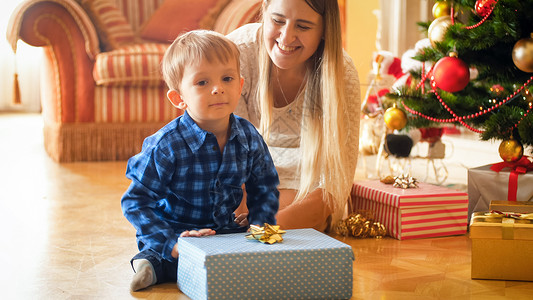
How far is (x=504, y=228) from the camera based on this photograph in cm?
134

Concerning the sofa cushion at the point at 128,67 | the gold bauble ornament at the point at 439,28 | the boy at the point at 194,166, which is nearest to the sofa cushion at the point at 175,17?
the sofa cushion at the point at 128,67

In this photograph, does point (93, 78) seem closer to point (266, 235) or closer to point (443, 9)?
point (443, 9)

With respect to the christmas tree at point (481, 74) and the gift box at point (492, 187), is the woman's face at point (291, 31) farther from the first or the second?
the gift box at point (492, 187)

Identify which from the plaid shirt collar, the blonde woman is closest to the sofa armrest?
the blonde woman

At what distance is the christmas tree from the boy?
73cm

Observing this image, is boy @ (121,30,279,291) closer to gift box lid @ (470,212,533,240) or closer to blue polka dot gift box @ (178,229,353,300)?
blue polka dot gift box @ (178,229,353,300)

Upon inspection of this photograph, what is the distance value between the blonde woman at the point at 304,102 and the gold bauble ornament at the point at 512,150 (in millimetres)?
421

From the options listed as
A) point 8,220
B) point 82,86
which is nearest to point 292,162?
point 8,220

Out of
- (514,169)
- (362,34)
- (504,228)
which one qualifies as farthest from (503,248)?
(362,34)

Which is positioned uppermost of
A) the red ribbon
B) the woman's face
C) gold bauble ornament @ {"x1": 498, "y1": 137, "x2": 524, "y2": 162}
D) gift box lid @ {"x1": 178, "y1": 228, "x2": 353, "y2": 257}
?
the woman's face

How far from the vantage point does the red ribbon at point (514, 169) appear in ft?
5.77

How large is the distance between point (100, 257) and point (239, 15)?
80.9 inches

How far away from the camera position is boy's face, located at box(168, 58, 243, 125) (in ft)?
4.33

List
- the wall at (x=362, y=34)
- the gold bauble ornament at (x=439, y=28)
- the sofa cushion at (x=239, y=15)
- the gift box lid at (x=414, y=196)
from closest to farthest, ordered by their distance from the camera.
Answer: the gift box lid at (x=414, y=196)
the gold bauble ornament at (x=439, y=28)
the sofa cushion at (x=239, y=15)
the wall at (x=362, y=34)
